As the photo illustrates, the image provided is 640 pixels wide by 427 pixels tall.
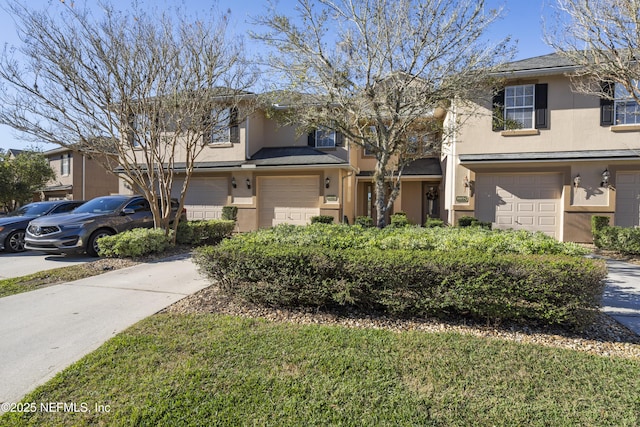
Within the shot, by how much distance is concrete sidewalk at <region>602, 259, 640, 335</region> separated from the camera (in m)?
4.36

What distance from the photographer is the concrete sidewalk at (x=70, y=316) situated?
123 inches

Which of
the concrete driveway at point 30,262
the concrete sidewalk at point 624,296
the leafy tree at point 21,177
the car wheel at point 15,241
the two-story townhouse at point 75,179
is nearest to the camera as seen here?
the concrete sidewalk at point 624,296

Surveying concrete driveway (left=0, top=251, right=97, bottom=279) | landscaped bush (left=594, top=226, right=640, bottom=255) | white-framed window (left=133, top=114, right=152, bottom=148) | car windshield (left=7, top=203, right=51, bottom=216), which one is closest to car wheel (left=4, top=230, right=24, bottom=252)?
concrete driveway (left=0, top=251, right=97, bottom=279)

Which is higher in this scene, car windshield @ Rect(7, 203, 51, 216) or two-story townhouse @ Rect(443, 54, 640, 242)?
two-story townhouse @ Rect(443, 54, 640, 242)

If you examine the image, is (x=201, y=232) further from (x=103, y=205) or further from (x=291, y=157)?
(x=291, y=157)

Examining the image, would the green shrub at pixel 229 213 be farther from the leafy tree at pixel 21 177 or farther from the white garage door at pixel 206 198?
the leafy tree at pixel 21 177

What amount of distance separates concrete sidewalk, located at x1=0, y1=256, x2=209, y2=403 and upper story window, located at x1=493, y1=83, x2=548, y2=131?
1140cm

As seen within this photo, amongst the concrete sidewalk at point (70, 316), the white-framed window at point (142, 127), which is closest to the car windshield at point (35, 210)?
the white-framed window at point (142, 127)

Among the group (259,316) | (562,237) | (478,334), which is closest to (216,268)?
(259,316)

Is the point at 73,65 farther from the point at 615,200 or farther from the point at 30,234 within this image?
the point at 615,200

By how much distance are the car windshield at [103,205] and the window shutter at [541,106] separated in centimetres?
1412

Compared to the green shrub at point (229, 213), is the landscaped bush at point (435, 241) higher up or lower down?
lower down

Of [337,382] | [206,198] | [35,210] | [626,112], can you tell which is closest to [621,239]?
[626,112]

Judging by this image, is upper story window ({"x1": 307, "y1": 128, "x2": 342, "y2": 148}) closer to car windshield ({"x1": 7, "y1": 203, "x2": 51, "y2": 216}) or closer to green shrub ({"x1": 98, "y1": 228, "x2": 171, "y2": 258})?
green shrub ({"x1": 98, "y1": 228, "x2": 171, "y2": 258})
